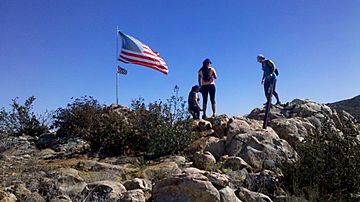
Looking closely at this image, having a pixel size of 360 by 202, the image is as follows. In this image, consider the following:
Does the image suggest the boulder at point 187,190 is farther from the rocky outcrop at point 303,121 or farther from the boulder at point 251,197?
the rocky outcrop at point 303,121

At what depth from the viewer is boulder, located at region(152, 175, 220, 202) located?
4555 mm

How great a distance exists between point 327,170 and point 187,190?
2364mm

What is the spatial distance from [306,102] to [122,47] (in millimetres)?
7213

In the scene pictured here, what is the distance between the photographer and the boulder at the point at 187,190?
14.9ft

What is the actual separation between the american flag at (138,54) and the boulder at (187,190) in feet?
30.9

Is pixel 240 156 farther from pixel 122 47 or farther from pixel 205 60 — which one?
pixel 122 47

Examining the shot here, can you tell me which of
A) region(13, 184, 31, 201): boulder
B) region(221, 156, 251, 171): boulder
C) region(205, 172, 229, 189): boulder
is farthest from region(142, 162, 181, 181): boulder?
region(13, 184, 31, 201): boulder

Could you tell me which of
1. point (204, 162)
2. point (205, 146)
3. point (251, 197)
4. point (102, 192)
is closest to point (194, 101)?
point (205, 146)

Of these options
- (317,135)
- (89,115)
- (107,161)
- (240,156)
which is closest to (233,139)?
(240,156)

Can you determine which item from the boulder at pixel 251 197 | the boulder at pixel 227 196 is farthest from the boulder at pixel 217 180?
the boulder at pixel 251 197

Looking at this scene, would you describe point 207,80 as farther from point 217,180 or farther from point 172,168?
point 217,180

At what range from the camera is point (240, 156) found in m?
7.12

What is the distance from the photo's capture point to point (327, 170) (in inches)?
220

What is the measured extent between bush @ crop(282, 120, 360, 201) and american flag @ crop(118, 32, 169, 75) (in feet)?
28.6
